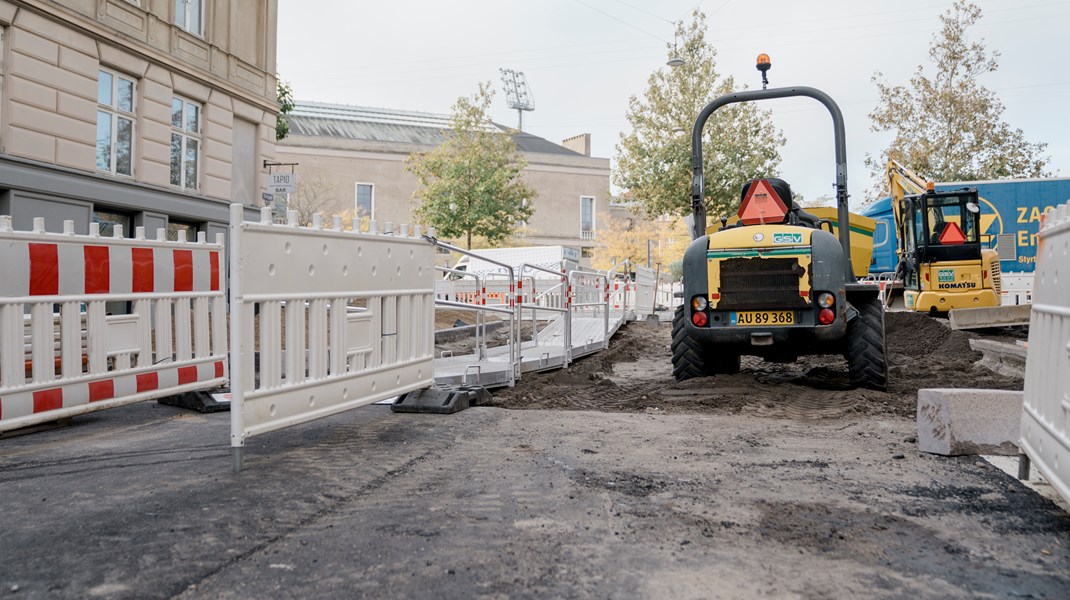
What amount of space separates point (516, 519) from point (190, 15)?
60.7 feet

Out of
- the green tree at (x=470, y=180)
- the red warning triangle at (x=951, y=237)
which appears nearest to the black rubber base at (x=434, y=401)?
the red warning triangle at (x=951, y=237)

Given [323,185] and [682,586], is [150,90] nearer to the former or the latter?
[682,586]

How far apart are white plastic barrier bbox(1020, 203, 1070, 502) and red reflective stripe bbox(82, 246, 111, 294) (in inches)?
240

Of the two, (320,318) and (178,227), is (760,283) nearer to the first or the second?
(320,318)

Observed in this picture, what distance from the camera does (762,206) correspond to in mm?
8648

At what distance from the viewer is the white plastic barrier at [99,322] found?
543 centimetres

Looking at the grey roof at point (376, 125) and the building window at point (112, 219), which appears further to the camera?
the grey roof at point (376, 125)

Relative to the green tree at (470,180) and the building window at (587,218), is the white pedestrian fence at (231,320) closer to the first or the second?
the green tree at (470,180)

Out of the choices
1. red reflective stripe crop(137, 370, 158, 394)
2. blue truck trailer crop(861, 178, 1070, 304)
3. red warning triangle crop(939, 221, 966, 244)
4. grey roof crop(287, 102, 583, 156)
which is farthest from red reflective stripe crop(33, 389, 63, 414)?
grey roof crop(287, 102, 583, 156)

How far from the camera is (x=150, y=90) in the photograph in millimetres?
17094

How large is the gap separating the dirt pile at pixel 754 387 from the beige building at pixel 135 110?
29.2 feet

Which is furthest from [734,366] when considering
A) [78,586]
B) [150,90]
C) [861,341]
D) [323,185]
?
[323,185]

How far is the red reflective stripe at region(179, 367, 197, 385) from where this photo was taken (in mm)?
6754

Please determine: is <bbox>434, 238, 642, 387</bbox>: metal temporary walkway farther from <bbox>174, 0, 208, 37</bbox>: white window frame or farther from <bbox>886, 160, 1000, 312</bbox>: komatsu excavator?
<bbox>174, 0, 208, 37</bbox>: white window frame
